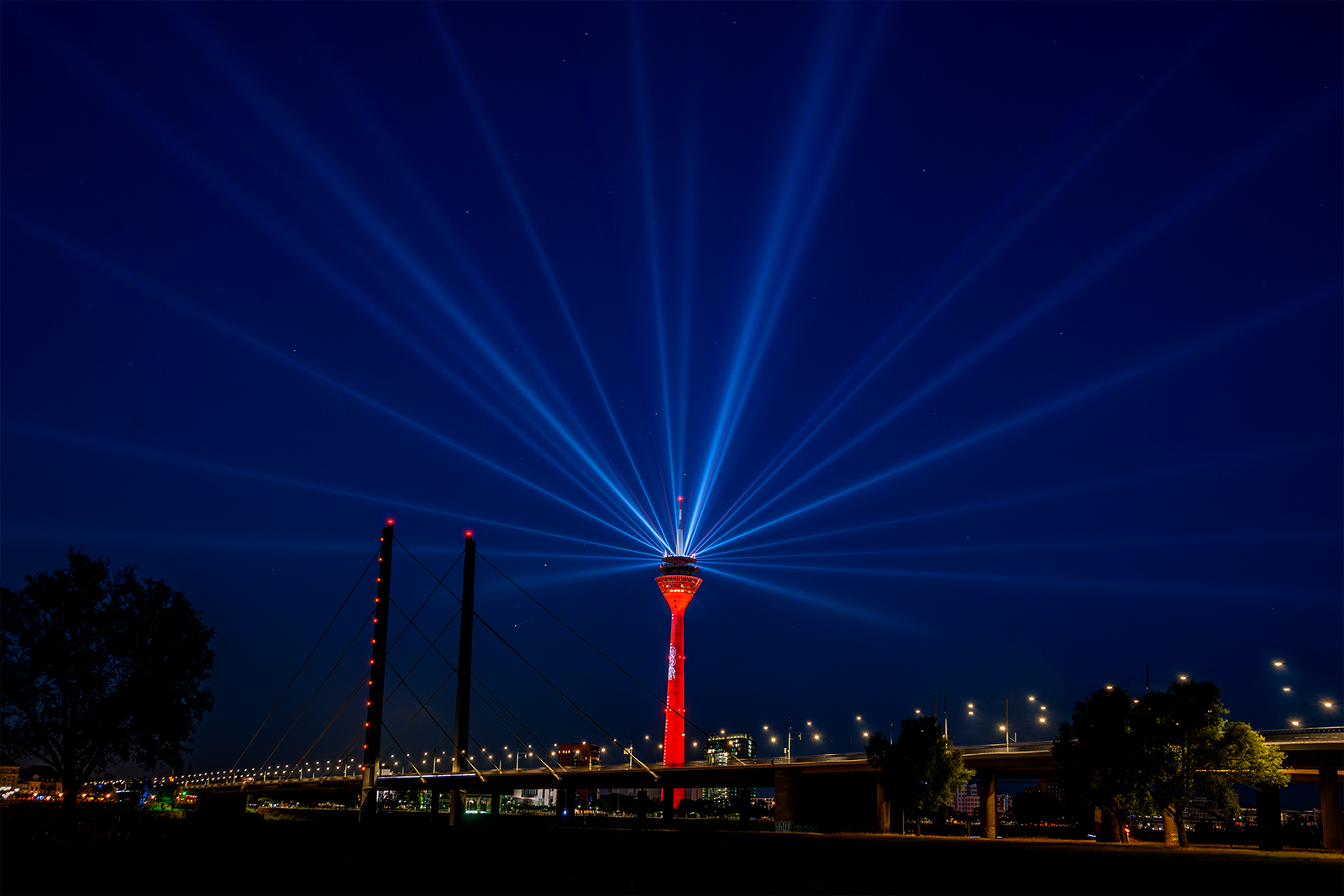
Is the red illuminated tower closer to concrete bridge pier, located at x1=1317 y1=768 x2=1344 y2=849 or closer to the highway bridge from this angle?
the highway bridge

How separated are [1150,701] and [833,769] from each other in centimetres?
4807

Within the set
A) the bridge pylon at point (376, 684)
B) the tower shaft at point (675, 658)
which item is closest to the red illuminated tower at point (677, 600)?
the tower shaft at point (675, 658)

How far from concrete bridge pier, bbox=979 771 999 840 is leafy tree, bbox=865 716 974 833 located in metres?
4.01

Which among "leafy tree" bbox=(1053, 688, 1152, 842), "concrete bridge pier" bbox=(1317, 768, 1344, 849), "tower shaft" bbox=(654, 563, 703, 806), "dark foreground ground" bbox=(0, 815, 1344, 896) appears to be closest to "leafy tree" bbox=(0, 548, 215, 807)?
"dark foreground ground" bbox=(0, 815, 1344, 896)

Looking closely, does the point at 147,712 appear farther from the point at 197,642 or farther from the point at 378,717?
the point at 378,717

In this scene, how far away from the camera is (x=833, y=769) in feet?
328

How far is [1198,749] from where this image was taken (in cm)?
5538

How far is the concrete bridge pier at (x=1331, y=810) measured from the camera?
63281mm

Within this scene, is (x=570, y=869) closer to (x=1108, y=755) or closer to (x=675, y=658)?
(x=1108, y=755)

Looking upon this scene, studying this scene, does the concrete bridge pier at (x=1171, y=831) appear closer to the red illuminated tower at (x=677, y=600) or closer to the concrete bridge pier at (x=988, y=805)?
the concrete bridge pier at (x=988, y=805)

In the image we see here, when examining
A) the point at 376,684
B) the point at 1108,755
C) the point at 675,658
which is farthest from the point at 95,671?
the point at 675,658

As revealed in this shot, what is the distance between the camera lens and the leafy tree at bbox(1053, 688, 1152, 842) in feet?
186

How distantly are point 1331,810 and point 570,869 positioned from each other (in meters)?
62.3

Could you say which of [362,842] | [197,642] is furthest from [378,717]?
[362,842]
